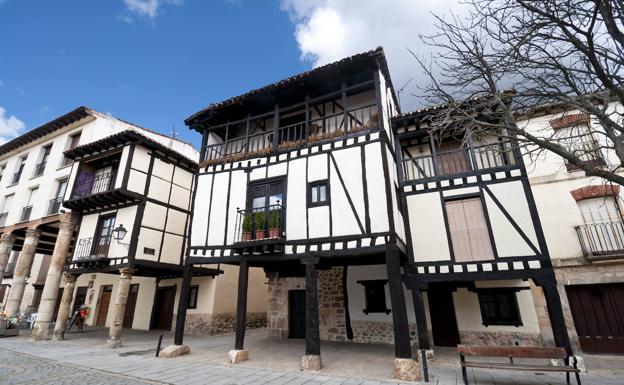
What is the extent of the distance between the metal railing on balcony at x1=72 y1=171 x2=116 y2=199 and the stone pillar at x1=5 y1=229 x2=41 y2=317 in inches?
148

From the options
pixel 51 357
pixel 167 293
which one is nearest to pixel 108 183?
pixel 167 293

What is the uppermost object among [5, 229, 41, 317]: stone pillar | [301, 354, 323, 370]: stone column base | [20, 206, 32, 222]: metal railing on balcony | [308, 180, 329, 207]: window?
[20, 206, 32, 222]: metal railing on balcony

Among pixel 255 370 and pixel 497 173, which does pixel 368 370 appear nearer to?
pixel 255 370

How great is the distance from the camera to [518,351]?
18.4 ft

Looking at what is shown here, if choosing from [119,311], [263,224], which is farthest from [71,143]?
[263,224]

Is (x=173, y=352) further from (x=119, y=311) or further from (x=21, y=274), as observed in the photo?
(x=21, y=274)

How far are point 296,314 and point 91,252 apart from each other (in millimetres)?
8850

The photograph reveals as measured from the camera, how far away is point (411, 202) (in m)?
8.77

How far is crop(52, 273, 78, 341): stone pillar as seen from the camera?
11531 millimetres

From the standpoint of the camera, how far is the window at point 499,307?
8641 millimetres

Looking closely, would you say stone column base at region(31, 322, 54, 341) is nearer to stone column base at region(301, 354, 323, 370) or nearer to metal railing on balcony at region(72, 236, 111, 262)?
metal railing on balcony at region(72, 236, 111, 262)

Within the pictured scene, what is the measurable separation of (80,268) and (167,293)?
12.8ft

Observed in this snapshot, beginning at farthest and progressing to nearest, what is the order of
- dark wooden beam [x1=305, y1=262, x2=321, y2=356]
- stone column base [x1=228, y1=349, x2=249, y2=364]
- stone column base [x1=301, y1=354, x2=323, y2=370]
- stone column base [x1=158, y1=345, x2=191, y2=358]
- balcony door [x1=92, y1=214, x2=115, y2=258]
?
balcony door [x1=92, y1=214, x2=115, y2=258]
stone column base [x1=158, y1=345, x2=191, y2=358]
stone column base [x1=228, y1=349, x2=249, y2=364]
dark wooden beam [x1=305, y1=262, x2=321, y2=356]
stone column base [x1=301, y1=354, x2=323, y2=370]

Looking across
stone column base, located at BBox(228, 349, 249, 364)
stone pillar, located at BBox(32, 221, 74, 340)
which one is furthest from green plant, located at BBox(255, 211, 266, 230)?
stone pillar, located at BBox(32, 221, 74, 340)
